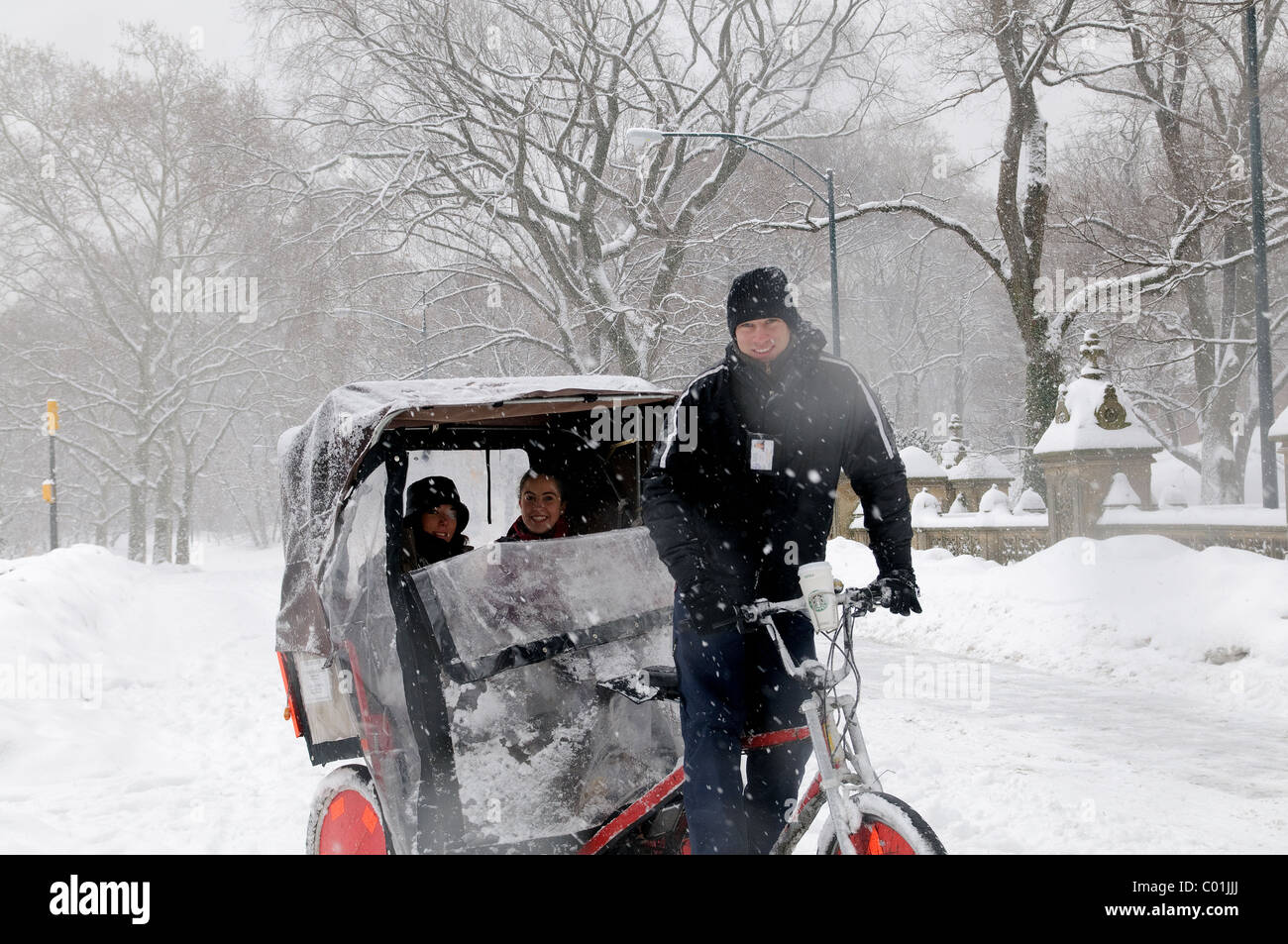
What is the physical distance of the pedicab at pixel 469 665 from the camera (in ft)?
12.2

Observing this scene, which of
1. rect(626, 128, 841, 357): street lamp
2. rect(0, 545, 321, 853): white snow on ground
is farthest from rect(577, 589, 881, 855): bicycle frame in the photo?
rect(626, 128, 841, 357): street lamp

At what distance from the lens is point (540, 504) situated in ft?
17.8

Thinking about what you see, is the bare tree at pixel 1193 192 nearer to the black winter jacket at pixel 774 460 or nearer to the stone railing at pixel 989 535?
the stone railing at pixel 989 535

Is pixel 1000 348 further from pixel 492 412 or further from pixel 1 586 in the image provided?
pixel 492 412

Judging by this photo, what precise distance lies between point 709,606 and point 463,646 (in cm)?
113

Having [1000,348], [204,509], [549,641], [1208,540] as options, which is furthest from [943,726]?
[204,509]

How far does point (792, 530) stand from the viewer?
3.41 meters

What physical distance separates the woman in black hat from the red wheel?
1.17m

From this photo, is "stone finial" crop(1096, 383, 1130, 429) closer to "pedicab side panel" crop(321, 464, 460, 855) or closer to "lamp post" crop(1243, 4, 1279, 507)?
"lamp post" crop(1243, 4, 1279, 507)

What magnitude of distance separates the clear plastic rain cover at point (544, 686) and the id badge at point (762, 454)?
1.13 meters

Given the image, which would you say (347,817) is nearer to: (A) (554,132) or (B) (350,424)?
(B) (350,424)

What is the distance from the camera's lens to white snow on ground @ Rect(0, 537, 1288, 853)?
5.35 m

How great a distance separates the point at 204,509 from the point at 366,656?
71399 mm

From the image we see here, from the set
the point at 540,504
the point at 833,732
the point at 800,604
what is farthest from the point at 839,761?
the point at 540,504
